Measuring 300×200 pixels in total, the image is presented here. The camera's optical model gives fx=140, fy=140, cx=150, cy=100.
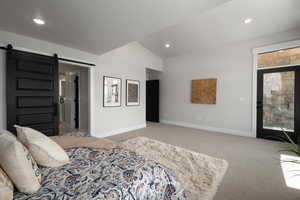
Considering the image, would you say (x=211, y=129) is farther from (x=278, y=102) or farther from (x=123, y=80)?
(x=123, y=80)

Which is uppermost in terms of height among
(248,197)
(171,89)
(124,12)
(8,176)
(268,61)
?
(124,12)

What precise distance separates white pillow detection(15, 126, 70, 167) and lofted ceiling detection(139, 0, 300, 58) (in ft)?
13.2

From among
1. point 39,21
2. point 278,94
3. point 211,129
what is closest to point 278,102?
point 278,94

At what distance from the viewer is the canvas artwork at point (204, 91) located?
197 inches

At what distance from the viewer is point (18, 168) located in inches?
34.2

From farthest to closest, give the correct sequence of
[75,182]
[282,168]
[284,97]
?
1. [284,97]
2. [282,168]
3. [75,182]

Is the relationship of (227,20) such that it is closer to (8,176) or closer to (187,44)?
(187,44)

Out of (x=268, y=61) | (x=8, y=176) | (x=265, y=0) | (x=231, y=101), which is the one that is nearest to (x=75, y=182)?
(x=8, y=176)

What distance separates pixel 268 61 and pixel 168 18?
355 cm

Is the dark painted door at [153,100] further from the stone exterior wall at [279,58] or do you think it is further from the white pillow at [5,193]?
the white pillow at [5,193]

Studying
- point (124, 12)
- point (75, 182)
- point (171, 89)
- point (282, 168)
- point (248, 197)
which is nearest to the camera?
point (75, 182)

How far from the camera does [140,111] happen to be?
5461 millimetres

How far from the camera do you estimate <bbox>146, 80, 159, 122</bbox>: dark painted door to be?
668 cm

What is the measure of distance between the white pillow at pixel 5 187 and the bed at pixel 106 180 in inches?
3.1
